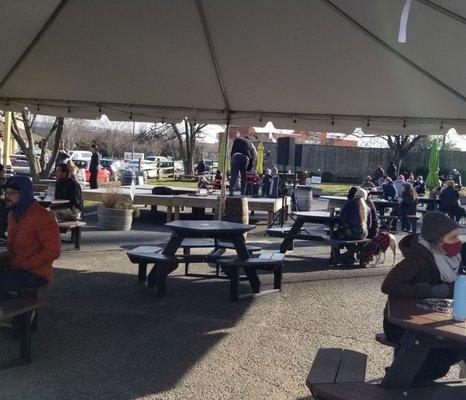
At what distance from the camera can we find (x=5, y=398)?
385cm

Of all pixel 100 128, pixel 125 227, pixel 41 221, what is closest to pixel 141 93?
pixel 41 221

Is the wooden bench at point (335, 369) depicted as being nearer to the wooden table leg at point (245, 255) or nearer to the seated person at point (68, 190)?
the wooden table leg at point (245, 255)

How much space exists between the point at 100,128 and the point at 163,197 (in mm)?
61193

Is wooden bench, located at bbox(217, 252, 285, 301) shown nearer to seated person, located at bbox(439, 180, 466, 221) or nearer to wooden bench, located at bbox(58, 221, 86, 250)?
wooden bench, located at bbox(58, 221, 86, 250)

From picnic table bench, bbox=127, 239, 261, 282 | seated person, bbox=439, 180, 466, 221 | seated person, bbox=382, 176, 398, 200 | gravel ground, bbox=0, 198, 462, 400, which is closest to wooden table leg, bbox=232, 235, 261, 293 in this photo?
gravel ground, bbox=0, 198, 462, 400

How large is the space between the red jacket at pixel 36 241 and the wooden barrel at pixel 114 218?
791 centimetres

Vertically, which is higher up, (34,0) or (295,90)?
(34,0)

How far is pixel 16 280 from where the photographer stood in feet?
15.3

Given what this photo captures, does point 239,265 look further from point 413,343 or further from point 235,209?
point 235,209

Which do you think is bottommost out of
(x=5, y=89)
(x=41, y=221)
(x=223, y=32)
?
(x=41, y=221)

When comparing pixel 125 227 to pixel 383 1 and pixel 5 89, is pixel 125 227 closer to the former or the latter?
pixel 5 89

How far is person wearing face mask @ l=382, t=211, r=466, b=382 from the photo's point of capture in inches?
145

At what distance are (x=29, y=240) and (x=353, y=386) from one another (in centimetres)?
295

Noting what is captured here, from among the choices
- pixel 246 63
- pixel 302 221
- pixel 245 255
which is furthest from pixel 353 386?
pixel 302 221
